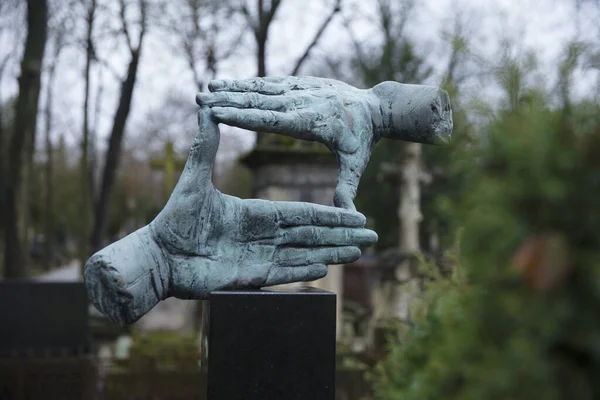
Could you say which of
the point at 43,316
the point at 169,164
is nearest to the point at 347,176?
the point at 43,316

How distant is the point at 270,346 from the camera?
3012 mm

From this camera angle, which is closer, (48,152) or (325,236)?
(325,236)

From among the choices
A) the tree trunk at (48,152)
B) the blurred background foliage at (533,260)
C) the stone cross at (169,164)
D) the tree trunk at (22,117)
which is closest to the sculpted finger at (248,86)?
the blurred background foliage at (533,260)

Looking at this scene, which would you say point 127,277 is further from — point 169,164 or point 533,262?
point 169,164

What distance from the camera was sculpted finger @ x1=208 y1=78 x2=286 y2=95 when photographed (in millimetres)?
A: 3184

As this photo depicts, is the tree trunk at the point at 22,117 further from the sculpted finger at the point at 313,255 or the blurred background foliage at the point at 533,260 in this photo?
the blurred background foliage at the point at 533,260

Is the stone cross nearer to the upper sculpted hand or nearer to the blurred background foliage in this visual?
the upper sculpted hand

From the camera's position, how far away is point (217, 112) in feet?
10.0

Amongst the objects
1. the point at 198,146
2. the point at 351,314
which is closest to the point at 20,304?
the point at 198,146

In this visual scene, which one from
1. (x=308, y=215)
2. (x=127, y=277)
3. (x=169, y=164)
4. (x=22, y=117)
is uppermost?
(x=22, y=117)

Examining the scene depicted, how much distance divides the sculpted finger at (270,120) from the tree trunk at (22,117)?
781cm

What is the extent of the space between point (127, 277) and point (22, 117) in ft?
26.1

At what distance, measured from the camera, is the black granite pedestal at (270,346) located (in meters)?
2.97

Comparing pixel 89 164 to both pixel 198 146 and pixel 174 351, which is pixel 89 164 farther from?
pixel 198 146
